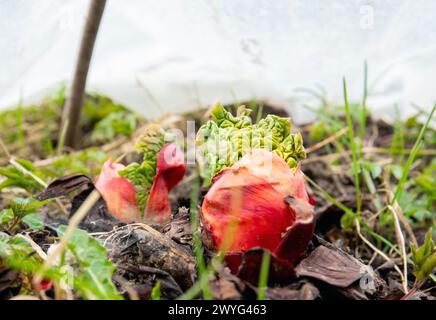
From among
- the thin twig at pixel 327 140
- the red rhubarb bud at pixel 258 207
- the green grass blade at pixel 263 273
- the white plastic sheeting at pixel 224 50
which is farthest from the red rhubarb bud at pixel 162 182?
the thin twig at pixel 327 140

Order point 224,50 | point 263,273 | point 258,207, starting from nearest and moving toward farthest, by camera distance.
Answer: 1. point 263,273
2. point 258,207
3. point 224,50

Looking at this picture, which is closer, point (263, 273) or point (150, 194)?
point (263, 273)

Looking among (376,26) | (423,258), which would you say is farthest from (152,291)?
(376,26)

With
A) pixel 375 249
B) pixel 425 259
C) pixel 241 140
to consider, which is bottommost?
pixel 375 249

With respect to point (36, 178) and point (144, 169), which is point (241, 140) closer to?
point (144, 169)

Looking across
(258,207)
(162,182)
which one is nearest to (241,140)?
(258,207)

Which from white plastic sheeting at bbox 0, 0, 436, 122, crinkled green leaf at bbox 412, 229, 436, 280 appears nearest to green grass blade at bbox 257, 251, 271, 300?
crinkled green leaf at bbox 412, 229, 436, 280
